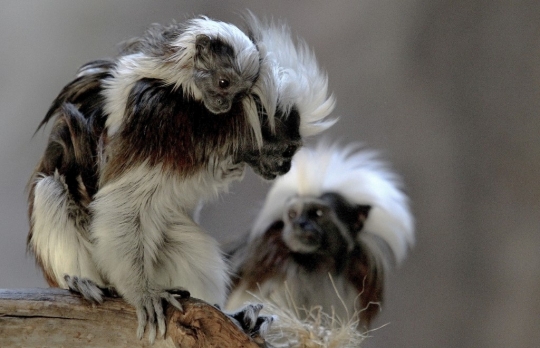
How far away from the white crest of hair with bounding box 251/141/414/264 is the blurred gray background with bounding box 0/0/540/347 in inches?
14.1

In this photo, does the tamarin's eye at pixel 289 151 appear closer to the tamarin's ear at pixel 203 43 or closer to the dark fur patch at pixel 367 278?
the tamarin's ear at pixel 203 43

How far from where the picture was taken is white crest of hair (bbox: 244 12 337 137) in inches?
88.4

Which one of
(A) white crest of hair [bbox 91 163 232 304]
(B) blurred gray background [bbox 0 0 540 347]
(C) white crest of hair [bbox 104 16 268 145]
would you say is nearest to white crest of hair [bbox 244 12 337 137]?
(C) white crest of hair [bbox 104 16 268 145]

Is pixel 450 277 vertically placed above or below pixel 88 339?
above

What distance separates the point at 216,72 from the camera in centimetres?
201

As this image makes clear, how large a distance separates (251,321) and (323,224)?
1099mm

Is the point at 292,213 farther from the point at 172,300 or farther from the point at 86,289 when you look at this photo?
the point at 86,289

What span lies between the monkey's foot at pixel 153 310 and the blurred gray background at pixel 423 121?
1.58 m

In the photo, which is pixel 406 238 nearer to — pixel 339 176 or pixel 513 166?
pixel 339 176

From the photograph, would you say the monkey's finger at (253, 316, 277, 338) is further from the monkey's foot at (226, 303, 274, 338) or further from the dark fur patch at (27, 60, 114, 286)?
the dark fur patch at (27, 60, 114, 286)

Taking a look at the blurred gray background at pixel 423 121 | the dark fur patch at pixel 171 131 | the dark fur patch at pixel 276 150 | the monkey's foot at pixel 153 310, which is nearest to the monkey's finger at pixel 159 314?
the monkey's foot at pixel 153 310

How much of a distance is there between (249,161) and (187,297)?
0.51 m

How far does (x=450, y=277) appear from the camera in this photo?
3703mm

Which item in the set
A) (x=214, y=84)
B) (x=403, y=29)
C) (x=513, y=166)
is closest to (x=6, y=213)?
(x=214, y=84)
